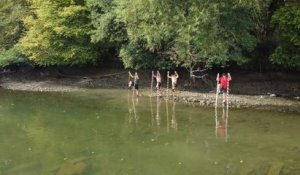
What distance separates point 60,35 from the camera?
42594 millimetres

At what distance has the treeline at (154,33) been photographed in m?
32.2

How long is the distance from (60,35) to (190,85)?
13207 millimetres

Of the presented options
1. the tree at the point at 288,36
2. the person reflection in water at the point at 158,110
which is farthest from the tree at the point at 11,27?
the tree at the point at 288,36

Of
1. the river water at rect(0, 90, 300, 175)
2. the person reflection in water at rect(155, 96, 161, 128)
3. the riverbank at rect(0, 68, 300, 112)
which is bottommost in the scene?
the river water at rect(0, 90, 300, 175)

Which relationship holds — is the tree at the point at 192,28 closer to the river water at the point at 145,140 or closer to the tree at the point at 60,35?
the river water at the point at 145,140

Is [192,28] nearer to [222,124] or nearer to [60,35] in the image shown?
[222,124]

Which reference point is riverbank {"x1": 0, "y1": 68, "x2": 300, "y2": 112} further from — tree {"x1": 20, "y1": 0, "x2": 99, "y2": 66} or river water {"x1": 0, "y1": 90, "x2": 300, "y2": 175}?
river water {"x1": 0, "y1": 90, "x2": 300, "y2": 175}

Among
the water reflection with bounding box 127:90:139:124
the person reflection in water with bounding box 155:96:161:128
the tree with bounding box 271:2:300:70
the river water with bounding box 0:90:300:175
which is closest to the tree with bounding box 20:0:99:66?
the water reflection with bounding box 127:90:139:124

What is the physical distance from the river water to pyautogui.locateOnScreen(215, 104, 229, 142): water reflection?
1.9 inches

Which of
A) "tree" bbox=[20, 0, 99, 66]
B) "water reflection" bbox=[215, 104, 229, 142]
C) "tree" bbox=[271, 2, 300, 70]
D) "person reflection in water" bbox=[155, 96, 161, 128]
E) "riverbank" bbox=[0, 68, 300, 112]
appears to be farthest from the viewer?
"tree" bbox=[20, 0, 99, 66]

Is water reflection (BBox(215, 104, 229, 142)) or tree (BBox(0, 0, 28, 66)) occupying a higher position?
tree (BBox(0, 0, 28, 66))

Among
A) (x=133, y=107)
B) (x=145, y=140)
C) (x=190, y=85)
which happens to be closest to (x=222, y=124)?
(x=145, y=140)

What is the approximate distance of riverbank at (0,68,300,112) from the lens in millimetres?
30859

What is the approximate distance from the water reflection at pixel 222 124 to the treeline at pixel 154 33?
625cm
